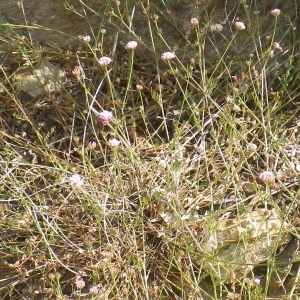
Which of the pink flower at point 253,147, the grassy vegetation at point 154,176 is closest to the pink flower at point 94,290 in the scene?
the grassy vegetation at point 154,176

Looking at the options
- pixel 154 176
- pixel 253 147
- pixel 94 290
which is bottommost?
pixel 94 290

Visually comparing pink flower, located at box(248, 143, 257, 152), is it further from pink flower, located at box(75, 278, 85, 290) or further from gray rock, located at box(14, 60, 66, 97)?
gray rock, located at box(14, 60, 66, 97)

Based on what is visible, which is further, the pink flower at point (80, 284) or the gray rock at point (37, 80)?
the gray rock at point (37, 80)

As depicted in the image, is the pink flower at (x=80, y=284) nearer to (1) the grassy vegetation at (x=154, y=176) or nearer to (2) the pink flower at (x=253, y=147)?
(1) the grassy vegetation at (x=154, y=176)

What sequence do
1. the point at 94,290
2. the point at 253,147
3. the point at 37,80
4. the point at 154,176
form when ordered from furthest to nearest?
the point at 37,80 < the point at 154,176 < the point at 253,147 < the point at 94,290

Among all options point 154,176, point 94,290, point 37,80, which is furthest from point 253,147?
point 37,80

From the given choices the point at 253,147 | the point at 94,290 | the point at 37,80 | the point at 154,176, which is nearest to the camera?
the point at 94,290

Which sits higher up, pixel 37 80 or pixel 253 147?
pixel 253 147

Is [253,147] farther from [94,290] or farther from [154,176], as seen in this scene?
[94,290]

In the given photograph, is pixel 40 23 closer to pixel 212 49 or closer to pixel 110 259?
Answer: pixel 212 49

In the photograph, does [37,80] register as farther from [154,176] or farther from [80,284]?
[80,284]

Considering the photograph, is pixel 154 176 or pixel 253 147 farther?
pixel 154 176
